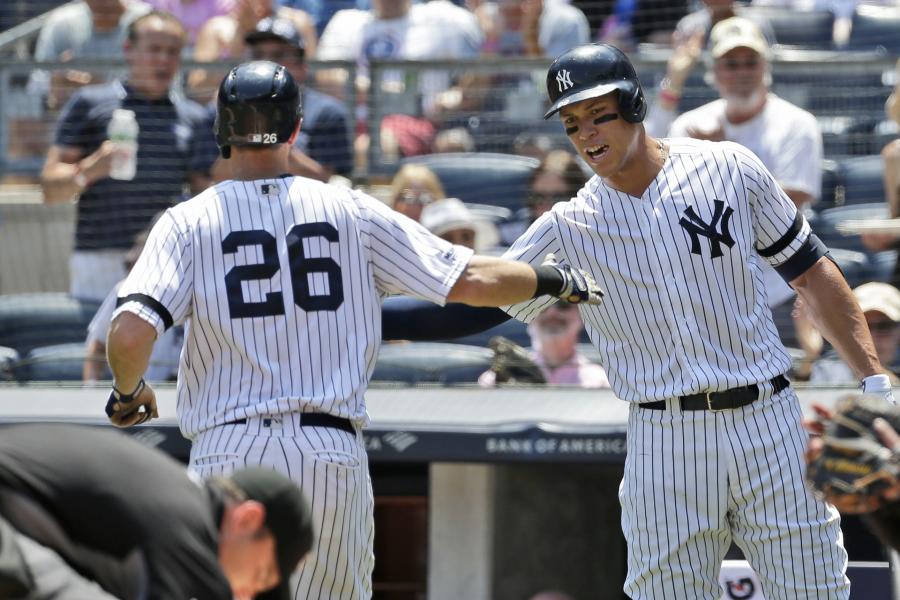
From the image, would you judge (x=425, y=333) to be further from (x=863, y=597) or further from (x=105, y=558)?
(x=105, y=558)

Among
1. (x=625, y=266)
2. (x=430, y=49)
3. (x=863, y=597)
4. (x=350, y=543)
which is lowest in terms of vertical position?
(x=863, y=597)

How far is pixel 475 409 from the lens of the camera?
5.64 meters

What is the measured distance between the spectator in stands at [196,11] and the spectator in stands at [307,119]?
5.44 feet

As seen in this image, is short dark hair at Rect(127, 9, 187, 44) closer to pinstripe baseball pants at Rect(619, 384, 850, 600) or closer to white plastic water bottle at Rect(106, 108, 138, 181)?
white plastic water bottle at Rect(106, 108, 138, 181)

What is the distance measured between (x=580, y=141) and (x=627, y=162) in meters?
0.13

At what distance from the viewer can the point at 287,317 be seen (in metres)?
3.75

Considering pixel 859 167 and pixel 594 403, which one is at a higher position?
pixel 859 167

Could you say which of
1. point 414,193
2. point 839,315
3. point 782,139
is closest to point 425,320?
point 839,315

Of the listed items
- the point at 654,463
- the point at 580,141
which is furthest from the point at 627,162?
the point at 654,463

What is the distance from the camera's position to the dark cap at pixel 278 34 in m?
6.84

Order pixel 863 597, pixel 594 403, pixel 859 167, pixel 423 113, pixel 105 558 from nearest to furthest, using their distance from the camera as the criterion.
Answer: pixel 105 558 < pixel 863 597 < pixel 594 403 < pixel 859 167 < pixel 423 113

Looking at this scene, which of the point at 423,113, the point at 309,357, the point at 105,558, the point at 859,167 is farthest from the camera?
the point at 423,113

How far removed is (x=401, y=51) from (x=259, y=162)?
428 centimetres

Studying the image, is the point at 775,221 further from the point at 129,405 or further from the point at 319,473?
the point at 129,405
